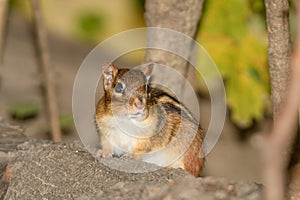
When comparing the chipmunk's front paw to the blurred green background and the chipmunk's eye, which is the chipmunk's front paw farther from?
the blurred green background

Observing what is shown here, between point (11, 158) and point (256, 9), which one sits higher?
point (256, 9)

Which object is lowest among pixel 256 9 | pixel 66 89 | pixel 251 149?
pixel 251 149

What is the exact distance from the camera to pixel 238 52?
672 cm

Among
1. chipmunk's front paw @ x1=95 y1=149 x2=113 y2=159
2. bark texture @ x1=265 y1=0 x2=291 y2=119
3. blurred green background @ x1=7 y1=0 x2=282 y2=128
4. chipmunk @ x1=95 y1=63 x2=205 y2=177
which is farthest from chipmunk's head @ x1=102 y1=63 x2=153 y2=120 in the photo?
blurred green background @ x1=7 y1=0 x2=282 y2=128

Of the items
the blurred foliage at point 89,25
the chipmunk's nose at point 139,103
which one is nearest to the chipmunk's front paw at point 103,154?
the chipmunk's nose at point 139,103

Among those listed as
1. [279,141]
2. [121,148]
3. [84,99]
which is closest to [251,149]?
[84,99]

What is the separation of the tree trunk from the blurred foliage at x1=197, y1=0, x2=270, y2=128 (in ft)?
3.22

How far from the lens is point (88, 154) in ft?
15.3

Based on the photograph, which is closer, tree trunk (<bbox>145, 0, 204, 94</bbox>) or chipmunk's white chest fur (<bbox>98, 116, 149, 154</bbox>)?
chipmunk's white chest fur (<bbox>98, 116, 149, 154</bbox>)

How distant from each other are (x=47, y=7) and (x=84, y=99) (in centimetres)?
366

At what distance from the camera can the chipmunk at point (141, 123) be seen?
4566 mm

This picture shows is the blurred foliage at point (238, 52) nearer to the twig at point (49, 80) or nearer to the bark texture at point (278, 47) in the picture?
the twig at point (49, 80)

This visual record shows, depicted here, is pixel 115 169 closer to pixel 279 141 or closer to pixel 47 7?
pixel 279 141

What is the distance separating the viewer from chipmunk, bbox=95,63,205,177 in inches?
180
